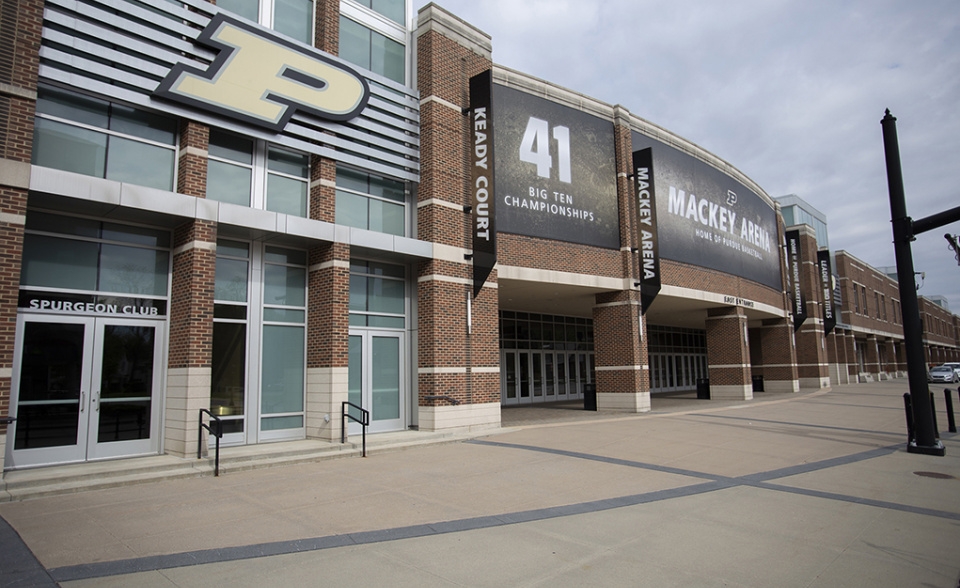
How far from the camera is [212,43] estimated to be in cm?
1057

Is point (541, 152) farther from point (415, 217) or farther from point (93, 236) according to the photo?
point (93, 236)

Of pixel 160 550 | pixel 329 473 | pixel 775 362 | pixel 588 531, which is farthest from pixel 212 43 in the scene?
pixel 775 362

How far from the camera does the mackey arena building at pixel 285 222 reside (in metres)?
8.98

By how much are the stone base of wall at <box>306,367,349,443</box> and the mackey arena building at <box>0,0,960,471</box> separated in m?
0.06

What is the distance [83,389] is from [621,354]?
15.1 metres

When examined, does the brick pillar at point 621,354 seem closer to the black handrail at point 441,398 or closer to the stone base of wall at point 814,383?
the black handrail at point 441,398

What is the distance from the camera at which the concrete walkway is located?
4.73 metres

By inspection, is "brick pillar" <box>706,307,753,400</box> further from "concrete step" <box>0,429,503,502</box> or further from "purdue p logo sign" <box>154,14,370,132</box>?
"purdue p logo sign" <box>154,14,370,132</box>

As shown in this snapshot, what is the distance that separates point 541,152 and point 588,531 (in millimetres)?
13161

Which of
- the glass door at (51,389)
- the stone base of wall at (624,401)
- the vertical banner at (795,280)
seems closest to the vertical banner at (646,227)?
the stone base of wall at (624,401)

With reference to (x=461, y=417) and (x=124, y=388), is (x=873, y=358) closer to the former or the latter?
(x=461, y=417)

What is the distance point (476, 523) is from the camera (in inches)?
244

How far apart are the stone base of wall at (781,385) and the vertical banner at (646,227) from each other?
1654 cm

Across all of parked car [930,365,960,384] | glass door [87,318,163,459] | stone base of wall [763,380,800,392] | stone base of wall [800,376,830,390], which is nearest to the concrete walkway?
glass door [87,318,163,459]
